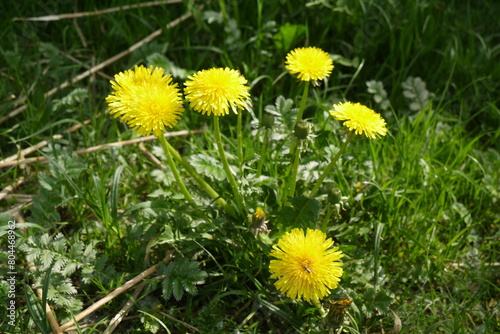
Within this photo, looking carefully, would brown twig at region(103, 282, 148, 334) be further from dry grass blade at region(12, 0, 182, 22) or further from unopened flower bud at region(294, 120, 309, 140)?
dry grass blade at region(12, 0, 182, 22)

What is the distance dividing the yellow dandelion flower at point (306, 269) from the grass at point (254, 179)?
0.50ft

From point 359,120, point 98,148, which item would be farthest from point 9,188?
point 359,120

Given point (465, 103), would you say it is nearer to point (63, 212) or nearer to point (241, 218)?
point (241, 218)

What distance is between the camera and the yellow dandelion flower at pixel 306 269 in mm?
1454

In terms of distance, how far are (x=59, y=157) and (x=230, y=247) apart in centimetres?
81

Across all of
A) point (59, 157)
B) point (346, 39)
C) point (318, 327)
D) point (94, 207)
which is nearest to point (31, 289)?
point (94, 207)

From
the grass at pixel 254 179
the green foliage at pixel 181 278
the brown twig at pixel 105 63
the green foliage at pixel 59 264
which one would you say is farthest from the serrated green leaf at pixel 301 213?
the brown twig at pixel 105 63

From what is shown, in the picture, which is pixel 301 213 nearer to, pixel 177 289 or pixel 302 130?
pixel 302 130

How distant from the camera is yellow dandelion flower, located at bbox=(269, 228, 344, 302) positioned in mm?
1454

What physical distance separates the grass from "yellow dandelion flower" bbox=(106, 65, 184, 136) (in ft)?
0.62

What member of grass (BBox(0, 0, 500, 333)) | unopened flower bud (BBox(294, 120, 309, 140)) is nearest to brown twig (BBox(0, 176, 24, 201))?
grass (BBox(0, 0, 500, 333))

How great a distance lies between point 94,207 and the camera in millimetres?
1888

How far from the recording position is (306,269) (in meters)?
1.45

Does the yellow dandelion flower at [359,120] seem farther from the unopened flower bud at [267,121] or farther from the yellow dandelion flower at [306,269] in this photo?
the yellow dandelion flower at [306,269]
